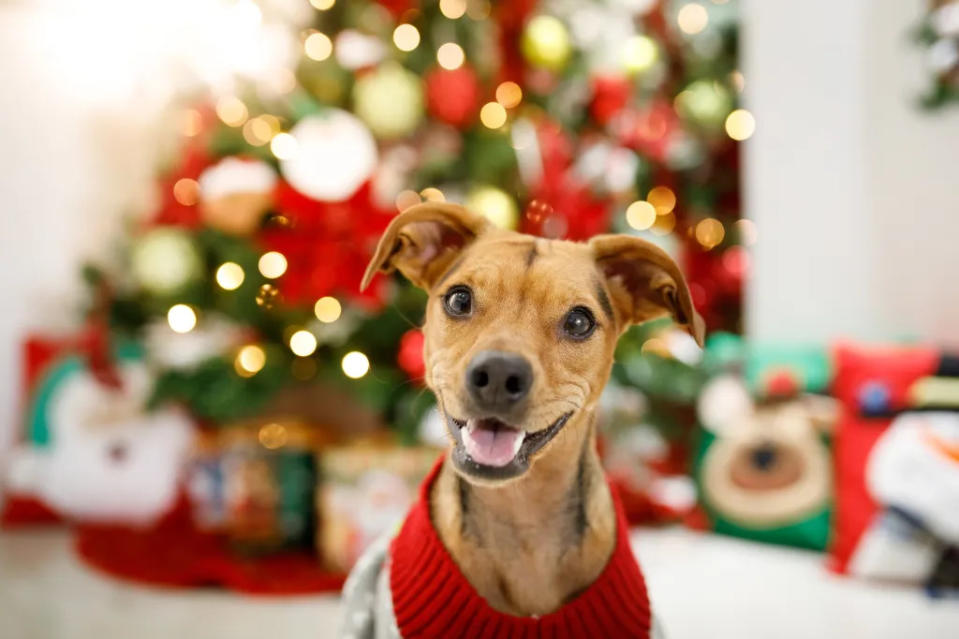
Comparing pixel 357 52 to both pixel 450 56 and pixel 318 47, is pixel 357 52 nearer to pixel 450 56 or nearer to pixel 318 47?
pixel 318 47

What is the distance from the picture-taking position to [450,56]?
243 centimetres

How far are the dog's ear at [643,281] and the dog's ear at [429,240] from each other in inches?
8.6

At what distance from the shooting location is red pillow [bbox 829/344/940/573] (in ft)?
7.24

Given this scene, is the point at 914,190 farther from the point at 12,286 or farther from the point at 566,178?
the point at 12,286

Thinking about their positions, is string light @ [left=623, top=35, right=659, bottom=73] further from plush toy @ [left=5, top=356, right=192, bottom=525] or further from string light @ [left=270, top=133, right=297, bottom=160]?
plush toy @ [left=5, top=356, right=192, bottom=525]

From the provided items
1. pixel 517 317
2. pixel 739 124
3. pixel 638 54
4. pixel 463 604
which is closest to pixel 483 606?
pixel 463 604

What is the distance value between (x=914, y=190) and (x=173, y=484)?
271 centimetres

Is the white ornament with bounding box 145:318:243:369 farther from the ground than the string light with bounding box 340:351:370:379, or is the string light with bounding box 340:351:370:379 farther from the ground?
the white ornament with bounding box 145:318:243:369

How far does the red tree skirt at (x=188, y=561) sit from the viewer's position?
7.05 ft

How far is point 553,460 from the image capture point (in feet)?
3.85

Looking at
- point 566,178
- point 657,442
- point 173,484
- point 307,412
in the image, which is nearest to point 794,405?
point 657,442

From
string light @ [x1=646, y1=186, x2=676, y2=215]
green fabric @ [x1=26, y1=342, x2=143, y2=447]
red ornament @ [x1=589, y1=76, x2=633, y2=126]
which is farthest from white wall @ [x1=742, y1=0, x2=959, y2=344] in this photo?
green fabric @ [x1=26, y1=342, x2=143, y2=447]

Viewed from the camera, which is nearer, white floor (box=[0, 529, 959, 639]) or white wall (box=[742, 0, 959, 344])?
white floor (box=[0, 529, 959, 639])

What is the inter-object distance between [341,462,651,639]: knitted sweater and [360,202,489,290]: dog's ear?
41 cm
